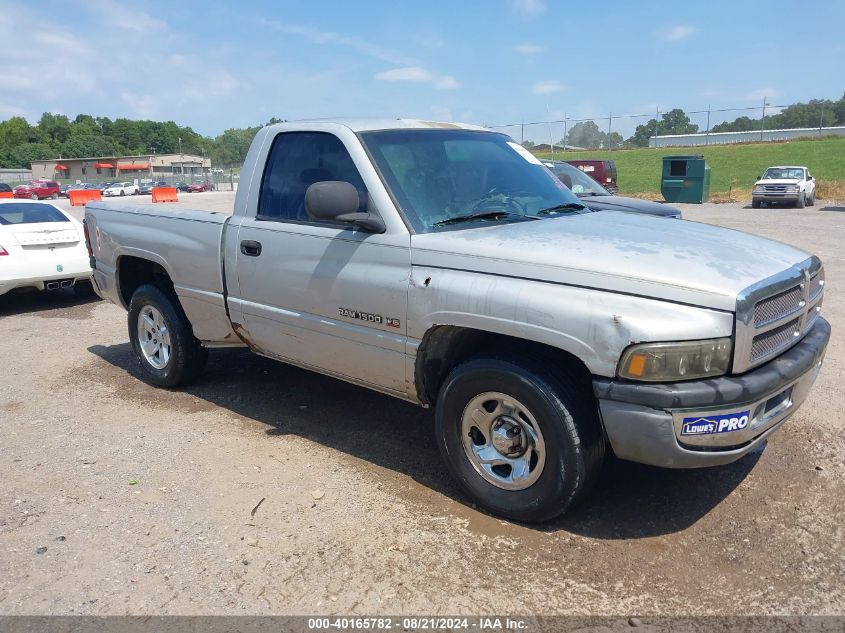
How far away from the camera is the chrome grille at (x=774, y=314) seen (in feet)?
9.72

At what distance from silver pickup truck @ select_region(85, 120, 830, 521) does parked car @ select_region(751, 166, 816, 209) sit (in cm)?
2430

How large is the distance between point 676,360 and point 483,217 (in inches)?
58.3

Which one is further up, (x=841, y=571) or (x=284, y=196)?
(x=284, y=196)

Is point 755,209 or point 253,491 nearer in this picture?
point 253,491

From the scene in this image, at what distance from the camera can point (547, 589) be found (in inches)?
118

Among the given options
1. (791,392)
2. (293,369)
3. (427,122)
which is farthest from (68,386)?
(791,392)

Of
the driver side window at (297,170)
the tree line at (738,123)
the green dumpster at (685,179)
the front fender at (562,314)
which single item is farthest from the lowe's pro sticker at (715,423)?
the tree line at (738,123)

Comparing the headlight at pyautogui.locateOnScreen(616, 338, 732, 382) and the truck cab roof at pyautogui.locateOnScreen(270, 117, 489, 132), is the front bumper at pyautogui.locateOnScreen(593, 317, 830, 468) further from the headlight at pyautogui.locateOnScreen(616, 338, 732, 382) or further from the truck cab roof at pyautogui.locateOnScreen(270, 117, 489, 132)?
the truck cab roof at pyautogui.locateOnScreen(270, 117, 489, 132)

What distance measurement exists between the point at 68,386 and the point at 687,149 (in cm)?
6108

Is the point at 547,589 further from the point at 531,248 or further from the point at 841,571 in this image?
the point at 531,248

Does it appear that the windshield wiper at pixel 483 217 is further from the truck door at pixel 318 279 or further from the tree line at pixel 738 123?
the tree line at pixel 738 123

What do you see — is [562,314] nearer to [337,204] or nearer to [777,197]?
[337,204]

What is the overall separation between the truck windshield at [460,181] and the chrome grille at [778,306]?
1.42m

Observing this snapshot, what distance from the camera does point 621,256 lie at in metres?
3.21
